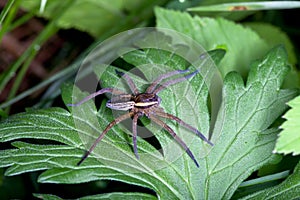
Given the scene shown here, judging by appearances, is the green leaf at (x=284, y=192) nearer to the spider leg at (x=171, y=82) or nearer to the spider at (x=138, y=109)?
the spider at (x=138, y=109)

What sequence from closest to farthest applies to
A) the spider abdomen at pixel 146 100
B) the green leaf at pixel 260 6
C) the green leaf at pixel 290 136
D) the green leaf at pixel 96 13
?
the green leaf at pixel 290 136 < the spider abdomen at pixel 146 100 < the green leaf at pixel 260 6 < the green leaf at pixel 96 13

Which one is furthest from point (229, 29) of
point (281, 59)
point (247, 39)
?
point (281, 59)

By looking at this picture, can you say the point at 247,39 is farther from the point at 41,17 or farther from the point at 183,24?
the point at 41,17

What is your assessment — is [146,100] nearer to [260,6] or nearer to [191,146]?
[191,146]

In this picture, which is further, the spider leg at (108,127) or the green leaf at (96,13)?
the green leaf at (96,13)

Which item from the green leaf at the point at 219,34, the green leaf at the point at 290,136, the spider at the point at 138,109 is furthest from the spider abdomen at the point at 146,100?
the green leaf at the point at 219,34

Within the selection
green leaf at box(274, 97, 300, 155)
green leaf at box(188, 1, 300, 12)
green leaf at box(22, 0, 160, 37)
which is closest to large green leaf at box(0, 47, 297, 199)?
green leaf at box(274, 97, 300, 155)
